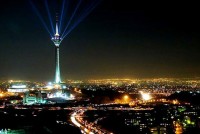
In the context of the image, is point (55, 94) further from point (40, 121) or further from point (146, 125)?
point (146, 125)

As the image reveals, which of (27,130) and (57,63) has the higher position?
(57,63)

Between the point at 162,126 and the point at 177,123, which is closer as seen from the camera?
the point at 162,126

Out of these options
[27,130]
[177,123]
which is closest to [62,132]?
[27,130]

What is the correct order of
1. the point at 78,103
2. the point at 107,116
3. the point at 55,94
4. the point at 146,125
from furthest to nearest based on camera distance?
1. the point at 55,94
2. the point at 78,103
3. the point at 107,116
4. the point at 146,125

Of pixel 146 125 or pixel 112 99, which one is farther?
pixel 112 99

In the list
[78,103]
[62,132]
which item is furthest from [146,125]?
[78,103]

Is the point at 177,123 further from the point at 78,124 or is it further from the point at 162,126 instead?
the point at 78,124

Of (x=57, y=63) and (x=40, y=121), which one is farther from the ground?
(x=57, y=63)

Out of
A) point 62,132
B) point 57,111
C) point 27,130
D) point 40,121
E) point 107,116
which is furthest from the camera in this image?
point 57,111

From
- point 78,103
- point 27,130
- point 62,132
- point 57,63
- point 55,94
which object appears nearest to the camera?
point 62,132
